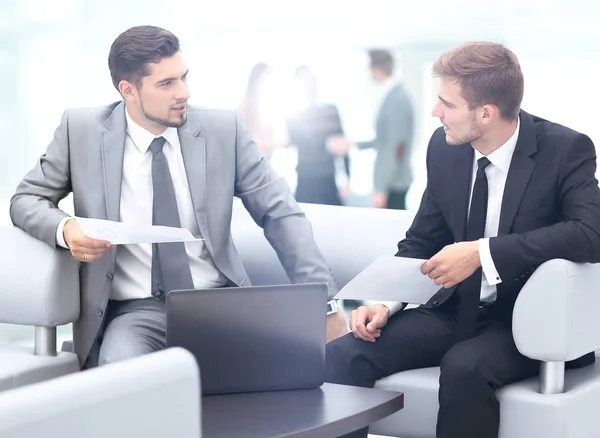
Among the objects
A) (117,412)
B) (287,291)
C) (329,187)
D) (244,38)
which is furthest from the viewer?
(244,38)

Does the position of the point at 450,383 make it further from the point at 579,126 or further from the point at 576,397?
the point at 579,126

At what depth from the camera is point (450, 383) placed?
2271 mm

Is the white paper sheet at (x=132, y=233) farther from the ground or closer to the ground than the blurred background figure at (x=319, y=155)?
closer to the ground

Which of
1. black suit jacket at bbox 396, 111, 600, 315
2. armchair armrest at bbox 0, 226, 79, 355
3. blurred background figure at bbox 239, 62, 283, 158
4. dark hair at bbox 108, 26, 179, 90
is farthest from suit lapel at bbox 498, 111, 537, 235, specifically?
blurred background figure at bbox 239, 62, 283, 158

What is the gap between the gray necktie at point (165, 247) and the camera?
270 centimetres

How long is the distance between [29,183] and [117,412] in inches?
67.5

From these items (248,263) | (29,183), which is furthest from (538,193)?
A: (29,183)

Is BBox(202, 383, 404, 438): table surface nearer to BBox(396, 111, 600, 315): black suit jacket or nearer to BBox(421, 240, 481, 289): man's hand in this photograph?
BBox(421, 240, 481, 289): man's hand

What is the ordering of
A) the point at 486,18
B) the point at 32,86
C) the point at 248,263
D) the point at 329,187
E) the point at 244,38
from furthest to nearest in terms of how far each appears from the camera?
the point at 244,38, the point at 486,18, the point at 32,86, the point at 329,187, the point at 248,263

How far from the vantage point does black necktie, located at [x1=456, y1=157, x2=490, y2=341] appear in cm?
249

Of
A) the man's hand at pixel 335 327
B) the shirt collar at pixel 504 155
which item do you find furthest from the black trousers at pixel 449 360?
the shirt collar at pixel 504 155

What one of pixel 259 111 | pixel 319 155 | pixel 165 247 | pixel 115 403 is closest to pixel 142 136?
pixel 165 247

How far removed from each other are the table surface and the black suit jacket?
1.58ft

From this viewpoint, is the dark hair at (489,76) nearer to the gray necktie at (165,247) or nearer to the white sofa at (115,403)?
the gray necktie at (165,247)
